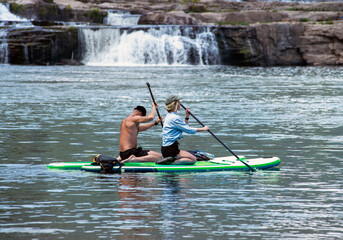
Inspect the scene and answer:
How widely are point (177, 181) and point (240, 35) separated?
55.8m

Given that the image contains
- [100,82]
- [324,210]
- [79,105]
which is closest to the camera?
[324,210]

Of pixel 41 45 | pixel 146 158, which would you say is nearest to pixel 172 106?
pixel 146 158

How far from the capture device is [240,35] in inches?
2643

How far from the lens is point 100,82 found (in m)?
41.8

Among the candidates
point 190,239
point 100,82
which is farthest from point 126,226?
point 100,82

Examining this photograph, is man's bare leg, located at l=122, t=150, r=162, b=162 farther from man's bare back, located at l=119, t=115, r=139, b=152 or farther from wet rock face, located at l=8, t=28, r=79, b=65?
wet rock face, located at l=8, t=28, r=79, b=65

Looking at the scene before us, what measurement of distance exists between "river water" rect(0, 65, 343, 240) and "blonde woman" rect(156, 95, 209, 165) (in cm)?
48

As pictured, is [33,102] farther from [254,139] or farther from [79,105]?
[254,139]

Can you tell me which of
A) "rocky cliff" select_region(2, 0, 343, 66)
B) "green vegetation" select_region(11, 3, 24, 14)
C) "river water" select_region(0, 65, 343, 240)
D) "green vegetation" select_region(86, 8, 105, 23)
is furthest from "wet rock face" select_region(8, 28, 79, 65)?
"river water" select_region(0, 65, 343, 240)

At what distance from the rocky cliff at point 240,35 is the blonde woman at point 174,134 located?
49004mm

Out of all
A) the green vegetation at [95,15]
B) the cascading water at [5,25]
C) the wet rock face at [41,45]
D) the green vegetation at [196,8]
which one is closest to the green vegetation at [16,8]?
the cascading water at [5,25]

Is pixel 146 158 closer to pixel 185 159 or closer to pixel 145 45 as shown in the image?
pixel 185 159

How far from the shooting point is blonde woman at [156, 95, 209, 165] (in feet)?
43.0

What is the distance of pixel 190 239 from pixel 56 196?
10.6 ft
